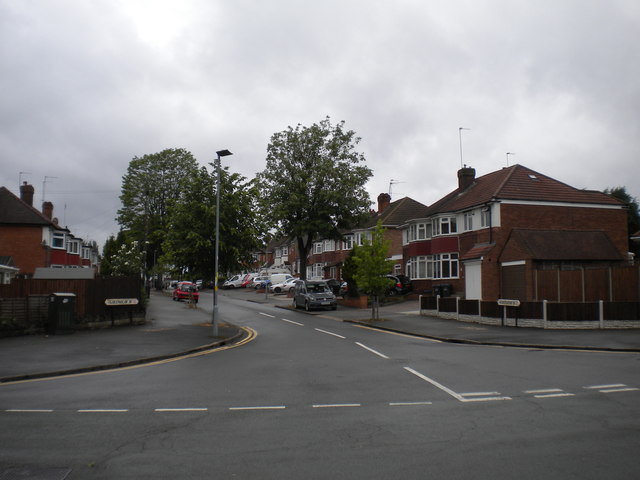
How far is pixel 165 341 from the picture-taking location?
1806 cm

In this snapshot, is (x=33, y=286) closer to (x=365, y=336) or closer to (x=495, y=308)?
(x=365, y=336)

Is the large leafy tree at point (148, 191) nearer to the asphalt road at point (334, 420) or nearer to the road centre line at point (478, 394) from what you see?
the asphalt road at point (334, 420)

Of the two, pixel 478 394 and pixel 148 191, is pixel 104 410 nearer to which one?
pixel 478 394

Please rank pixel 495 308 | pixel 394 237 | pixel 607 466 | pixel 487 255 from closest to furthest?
pixel 607 466, pixel 495 308, pixel 487 255, pixel 394 237

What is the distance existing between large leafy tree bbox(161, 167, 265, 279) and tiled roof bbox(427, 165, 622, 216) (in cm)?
1652

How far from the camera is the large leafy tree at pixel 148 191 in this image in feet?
191

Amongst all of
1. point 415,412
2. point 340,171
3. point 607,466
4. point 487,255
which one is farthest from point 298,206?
point 607,466

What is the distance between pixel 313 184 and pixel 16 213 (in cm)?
2198

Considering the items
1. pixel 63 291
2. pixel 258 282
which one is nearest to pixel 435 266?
pixel 63 291

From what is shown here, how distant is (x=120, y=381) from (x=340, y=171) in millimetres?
32275

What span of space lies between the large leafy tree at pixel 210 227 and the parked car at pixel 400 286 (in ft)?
58.8

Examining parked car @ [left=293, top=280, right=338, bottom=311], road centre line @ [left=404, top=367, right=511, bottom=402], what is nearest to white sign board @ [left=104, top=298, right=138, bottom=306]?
parked car @ [left=293, top=280, right=338, bottom=311]

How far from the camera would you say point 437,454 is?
6.05 meters

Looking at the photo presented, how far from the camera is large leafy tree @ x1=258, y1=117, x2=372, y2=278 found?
134ft
